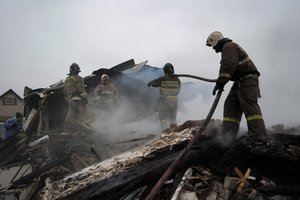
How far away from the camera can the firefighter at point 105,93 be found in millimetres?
10180

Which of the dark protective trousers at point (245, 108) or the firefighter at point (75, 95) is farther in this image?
the firefighter at point (75, 95)

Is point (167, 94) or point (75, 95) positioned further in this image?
point (75, 95)

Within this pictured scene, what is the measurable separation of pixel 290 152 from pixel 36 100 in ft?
31.3

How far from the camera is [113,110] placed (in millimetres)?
10539

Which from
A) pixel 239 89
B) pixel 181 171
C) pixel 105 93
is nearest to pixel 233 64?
pixel 239 89

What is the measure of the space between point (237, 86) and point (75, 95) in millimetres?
5947

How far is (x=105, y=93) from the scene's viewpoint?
10203mm

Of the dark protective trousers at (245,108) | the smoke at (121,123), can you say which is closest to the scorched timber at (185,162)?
the dark protective trousers at (245,108)

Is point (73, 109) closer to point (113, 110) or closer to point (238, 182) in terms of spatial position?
point (113, 110)

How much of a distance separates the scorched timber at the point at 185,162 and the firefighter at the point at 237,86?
0.28m

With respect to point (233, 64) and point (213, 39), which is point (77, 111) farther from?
point (233, 64)

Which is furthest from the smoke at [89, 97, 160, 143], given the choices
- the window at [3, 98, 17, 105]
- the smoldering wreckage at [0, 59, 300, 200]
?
the window at [3, 98, 17, 105]

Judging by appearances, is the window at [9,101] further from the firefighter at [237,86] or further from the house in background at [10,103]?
the firefighter at [237,86]

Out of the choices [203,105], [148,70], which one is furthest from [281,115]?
[148,70]
